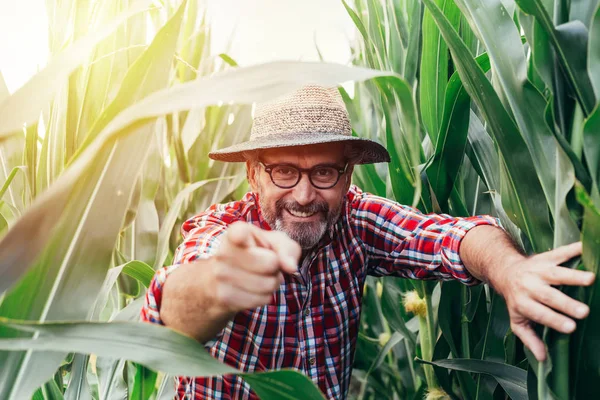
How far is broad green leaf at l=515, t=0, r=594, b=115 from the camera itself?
32 cm

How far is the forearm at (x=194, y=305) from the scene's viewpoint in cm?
33

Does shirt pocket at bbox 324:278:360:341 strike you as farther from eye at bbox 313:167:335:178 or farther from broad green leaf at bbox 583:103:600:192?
broad green leaf at bbox 583:103:600:192

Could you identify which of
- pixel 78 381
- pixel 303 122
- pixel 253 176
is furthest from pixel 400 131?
pixel 78 381

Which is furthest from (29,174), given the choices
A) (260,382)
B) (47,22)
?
(260,382)

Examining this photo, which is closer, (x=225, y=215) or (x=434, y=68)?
(x=434, y=68)

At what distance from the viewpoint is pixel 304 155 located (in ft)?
1.96

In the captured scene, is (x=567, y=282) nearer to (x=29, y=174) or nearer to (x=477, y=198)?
(x=477, y=198)

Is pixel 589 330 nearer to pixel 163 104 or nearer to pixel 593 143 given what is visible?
pixel 593 143

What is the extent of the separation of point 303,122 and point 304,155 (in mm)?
41

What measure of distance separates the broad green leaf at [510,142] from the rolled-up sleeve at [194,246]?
0.94 feet

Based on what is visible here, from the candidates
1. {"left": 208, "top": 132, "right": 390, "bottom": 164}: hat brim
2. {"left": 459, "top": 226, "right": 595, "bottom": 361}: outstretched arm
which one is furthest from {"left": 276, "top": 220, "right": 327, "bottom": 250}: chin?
{"left": 459, "top": 226, "right": 595, "bottom": 361}: outstretched arm

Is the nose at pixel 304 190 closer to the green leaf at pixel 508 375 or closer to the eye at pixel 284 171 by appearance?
the eye at pixel 284 171

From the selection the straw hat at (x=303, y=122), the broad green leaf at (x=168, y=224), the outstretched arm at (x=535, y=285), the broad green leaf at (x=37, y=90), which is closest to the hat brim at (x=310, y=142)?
the straw hat at (x=303, y=122)

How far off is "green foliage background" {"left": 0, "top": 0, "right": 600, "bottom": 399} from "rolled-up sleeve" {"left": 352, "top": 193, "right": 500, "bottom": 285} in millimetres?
26
